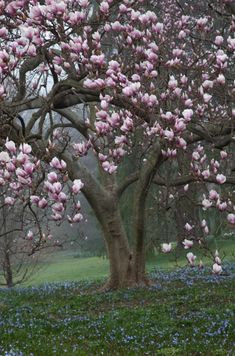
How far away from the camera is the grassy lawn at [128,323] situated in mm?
7297

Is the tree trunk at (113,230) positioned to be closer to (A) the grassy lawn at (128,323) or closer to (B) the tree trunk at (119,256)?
(B) the tree trunk at (119,256)

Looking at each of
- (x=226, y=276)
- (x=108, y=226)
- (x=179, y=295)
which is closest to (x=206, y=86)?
(x=179, y=295)

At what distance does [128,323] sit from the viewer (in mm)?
9086

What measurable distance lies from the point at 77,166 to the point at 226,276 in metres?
6.07

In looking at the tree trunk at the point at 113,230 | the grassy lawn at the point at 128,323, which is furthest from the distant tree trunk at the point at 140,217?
the grassy lawn at the point at 128,323

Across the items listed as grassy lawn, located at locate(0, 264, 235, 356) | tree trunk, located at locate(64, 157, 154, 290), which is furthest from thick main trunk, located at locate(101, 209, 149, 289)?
grassy lawn, located at locate(0, 264, 235, 356)

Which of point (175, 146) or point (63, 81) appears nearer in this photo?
point (175, 146)

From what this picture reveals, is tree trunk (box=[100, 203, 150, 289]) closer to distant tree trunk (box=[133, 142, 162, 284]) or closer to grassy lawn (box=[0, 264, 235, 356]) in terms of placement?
distant tree trunk (box=[133, 142, 162, 284])

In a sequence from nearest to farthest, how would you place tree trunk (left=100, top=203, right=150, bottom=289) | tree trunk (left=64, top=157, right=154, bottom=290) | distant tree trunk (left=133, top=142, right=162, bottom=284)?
distant tree trunk (left=133, top=142, right=162, bottom=284) < tree trunk (left=64, top=157, right=154, bottom=290) < tree trunk (left=100, top=203, right=150, bottom=289)

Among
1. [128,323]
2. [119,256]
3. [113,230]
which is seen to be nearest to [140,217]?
[113,230]

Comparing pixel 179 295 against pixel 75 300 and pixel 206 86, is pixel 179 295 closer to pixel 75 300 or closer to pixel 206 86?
pixel 75 300

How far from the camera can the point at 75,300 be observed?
1291 cm

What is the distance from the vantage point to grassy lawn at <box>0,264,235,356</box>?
7297 millimetres

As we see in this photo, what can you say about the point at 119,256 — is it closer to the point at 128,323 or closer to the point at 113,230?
the point at 113,230
